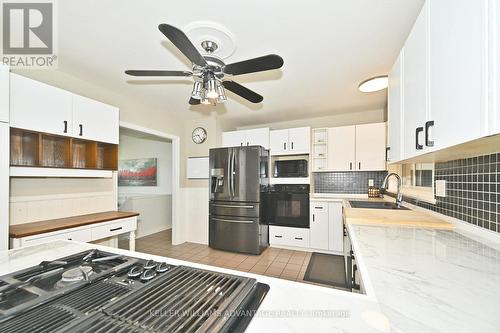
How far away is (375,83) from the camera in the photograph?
2.32 m

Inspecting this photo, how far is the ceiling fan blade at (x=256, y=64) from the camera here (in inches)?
50.3

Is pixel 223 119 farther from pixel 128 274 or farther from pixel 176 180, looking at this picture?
pixel 128 274

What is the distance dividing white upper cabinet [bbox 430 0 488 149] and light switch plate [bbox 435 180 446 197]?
77 cm

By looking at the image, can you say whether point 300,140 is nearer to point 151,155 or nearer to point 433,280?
point 433,280

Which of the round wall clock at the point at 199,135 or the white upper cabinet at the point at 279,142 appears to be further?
the round wall clock at the point at 199,135

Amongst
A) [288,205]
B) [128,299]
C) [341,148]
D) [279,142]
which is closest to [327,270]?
[288,205]

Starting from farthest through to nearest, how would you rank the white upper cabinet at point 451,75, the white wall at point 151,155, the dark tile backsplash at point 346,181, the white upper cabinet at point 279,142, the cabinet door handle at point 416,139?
the white wall at point 151,155 < the white upper cabinet at point 279,142 < the dark tile backsplash at point 346,181 < the cabinet door handle at point 416,139 < the white upper cabinet at point 451,75

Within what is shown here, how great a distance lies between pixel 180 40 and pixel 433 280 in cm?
150

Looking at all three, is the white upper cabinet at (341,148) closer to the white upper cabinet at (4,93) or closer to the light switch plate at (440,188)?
the light switch plate at (440,188)

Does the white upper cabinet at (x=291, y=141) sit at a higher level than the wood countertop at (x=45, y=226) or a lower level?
higher

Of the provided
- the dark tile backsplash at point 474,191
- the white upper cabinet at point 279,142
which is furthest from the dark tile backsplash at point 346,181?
the dark tile backsplash at point 474,191

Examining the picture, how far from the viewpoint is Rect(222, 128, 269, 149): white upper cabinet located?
3775 millimetres

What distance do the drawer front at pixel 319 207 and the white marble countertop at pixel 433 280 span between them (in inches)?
86.0

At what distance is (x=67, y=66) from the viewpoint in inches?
84.3
